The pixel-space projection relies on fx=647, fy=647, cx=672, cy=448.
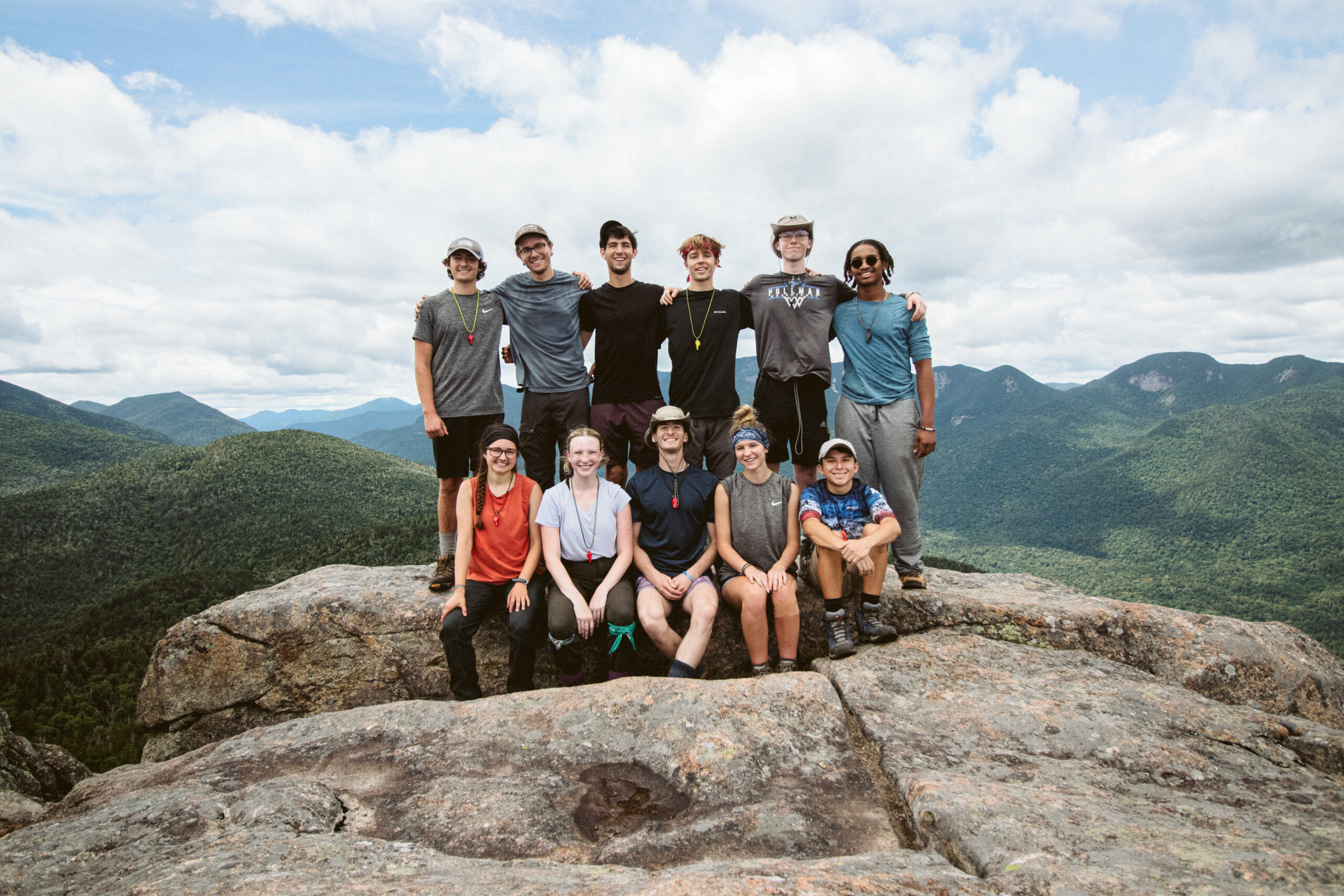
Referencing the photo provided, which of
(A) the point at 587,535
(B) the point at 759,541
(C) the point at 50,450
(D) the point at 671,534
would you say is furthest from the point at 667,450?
(C) the point at 50,450

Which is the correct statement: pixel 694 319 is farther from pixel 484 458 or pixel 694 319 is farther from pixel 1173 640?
pixel 1173 640

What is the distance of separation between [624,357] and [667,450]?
1401mm

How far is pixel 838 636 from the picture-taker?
20.2 feet

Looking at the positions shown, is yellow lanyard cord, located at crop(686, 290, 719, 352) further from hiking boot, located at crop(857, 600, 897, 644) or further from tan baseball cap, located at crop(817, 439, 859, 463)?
hiking boot, located at crop(857, 600, 897, 644)

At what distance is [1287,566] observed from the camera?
364 feet

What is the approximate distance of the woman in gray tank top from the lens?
6.00 m

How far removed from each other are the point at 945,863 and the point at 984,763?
1400 millimetres

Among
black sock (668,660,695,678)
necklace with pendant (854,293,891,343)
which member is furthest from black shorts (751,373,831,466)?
black sock (668,660,695,678)

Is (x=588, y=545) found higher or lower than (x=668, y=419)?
lower

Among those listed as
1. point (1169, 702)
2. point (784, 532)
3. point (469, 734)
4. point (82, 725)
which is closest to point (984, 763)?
point (1169, 702)

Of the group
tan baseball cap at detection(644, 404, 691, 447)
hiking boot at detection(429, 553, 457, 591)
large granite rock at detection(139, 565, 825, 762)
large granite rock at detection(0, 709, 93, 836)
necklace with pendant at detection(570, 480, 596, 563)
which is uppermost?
tan baseball cap at detection(644, 404, 691, 447)

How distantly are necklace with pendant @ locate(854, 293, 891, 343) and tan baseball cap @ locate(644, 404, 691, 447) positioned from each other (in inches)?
88.6

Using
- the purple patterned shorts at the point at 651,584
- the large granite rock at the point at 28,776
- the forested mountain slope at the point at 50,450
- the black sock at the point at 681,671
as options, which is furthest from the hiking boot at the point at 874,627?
the forested mountain slope at the point at 50,450

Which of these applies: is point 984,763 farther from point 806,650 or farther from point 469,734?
point 469,734
